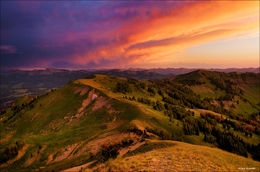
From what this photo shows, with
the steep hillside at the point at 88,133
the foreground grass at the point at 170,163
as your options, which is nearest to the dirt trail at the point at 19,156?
the steep hillside at the point at 88,133

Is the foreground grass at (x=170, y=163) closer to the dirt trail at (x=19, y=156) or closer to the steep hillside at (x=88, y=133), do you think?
the steep hillside at (x=88, y=133)

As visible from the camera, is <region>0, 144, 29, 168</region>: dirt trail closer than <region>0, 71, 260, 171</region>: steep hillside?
No

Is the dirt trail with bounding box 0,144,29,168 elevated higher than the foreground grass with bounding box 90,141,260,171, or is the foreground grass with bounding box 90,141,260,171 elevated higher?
the foreground grass with bounding box 90,141,260,171

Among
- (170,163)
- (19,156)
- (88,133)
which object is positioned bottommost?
(19,156)

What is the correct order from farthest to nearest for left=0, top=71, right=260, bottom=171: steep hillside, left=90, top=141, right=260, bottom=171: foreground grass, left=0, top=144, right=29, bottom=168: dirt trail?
1. left=0, top=144, right=29, bottom=168: dirt trail
2. left=0, top=71, right=260, bottom=171: steep hillside
3. left=90, top=141, right=260, bottom=171: foreground grass

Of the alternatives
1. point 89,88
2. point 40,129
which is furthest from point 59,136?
point 89,88

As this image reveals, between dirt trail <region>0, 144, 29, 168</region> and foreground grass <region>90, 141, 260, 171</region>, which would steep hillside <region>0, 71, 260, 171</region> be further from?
foreground grass <region>90, 141, 260, 171</region>

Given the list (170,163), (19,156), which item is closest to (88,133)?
(19,156)

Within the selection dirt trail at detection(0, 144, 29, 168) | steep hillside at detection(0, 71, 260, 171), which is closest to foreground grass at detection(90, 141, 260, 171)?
steep hillside at detection(0, 71, 260, 171)

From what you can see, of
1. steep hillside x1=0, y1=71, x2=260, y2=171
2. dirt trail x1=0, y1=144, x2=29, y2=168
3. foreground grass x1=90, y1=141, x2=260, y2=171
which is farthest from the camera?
dirt trail x1=0, y1=144, x2=29, y2=168

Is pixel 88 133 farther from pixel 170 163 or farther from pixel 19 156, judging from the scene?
pixel 170 163

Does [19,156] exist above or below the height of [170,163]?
below

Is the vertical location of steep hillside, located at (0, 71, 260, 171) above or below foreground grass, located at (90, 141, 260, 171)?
below

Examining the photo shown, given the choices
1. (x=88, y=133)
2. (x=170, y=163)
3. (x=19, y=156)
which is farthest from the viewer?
(x=88, y=133)
